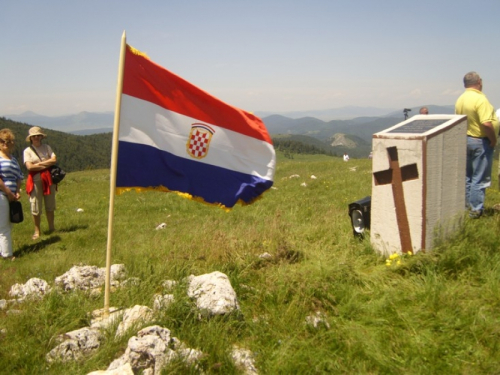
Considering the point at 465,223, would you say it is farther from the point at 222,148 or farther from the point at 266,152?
→ the point at 222,148

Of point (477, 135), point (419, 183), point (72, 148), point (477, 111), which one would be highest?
point (477, 111)

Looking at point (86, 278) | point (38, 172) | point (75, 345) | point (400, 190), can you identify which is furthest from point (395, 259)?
point (38, 172)

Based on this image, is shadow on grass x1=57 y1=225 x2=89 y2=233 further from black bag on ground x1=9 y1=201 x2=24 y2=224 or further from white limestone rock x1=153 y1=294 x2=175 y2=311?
white limestone rock x1=153 y1=294 x2=175 y2=311

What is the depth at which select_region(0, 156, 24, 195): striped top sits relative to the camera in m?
7.86

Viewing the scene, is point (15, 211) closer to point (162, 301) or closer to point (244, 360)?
point (162, 301)

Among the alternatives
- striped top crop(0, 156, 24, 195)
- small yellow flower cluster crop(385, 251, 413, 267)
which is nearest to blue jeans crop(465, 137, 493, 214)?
small yellow flower cluster crop(385, 251, 413, 267)

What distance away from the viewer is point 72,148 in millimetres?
151500

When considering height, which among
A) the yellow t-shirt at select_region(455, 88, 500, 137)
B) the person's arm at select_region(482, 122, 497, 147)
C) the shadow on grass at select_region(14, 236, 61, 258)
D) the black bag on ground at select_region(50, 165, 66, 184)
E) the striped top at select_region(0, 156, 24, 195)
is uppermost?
the yellow t-shirt at select_region(455, 88, 500, 137)

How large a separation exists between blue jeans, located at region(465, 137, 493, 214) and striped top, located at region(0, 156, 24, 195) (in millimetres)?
7980

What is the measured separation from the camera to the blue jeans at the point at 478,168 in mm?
7098

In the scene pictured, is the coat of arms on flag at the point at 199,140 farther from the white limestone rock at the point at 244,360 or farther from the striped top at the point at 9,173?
the striped top at the point at 9,173

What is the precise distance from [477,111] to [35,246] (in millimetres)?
8807

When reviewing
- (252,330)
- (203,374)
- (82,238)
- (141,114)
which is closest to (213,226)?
(82,238)

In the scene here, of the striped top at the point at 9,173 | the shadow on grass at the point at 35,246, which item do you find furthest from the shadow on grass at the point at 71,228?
the striped top at the point at 9,173
